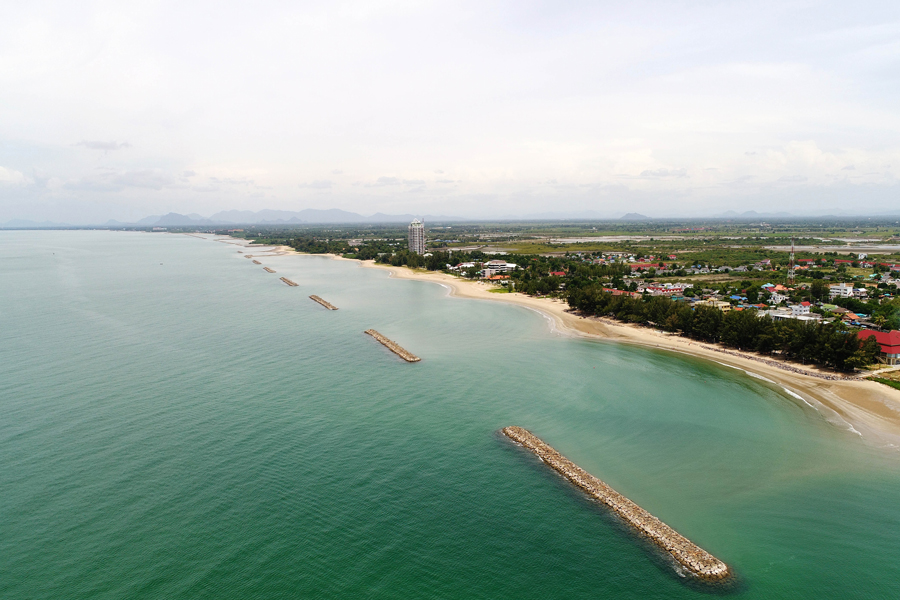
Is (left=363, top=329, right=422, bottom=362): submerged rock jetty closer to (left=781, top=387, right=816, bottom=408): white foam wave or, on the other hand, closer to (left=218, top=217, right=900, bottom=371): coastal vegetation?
(left=218, top=217, right=900, bottom=371): coastal vegetation

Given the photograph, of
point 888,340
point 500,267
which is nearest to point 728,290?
point 888,340

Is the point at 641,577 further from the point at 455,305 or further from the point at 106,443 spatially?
the point at 455,305

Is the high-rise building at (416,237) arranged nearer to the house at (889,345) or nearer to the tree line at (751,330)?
the tree line at (751,330)

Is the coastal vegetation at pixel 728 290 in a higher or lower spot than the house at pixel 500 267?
lower

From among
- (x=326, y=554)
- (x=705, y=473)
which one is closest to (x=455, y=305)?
(x=705, y=473)

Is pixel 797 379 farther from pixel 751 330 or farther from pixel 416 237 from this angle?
pixel 416 237

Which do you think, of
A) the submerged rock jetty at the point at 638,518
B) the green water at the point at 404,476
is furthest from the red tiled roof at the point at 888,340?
the submerged rock jetty at the point at 638,518
